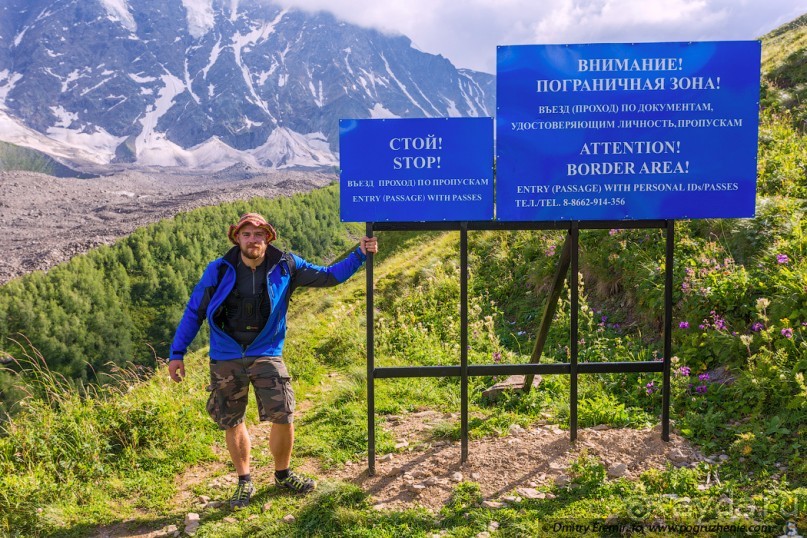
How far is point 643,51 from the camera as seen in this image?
16.6ft

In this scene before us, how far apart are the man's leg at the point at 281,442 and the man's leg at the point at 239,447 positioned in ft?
0.77

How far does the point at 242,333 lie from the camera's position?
4.94m

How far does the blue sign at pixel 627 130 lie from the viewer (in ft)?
16.6

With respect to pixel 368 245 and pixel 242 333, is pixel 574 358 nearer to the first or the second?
pixel 368 245

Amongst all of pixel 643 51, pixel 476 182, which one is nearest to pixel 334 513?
pixel 476 182

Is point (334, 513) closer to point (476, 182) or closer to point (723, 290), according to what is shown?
point (476, 182)

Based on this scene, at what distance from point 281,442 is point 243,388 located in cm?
62

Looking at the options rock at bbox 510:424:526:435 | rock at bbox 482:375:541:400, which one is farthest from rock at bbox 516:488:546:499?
rock at bbox 482:375:541:400

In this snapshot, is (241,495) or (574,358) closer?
(241,495)

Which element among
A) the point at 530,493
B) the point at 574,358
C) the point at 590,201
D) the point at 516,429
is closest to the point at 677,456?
the point at 574,358

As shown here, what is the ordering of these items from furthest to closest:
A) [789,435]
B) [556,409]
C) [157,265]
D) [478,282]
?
[157,265] → [478,282] → [556,409] → [789,435]

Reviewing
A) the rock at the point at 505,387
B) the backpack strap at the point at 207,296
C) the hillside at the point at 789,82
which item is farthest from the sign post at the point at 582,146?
the hillside at the point at 789,82

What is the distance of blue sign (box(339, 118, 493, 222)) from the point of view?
16.7ft

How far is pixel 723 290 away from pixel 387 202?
166 inches
